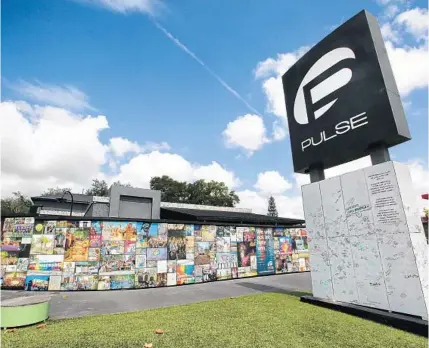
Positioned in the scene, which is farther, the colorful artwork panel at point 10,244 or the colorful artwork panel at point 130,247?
the colorful artwork panel at point 130,247

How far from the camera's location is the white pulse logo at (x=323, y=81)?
6914mm

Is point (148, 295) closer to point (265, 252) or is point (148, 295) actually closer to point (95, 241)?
point (95, 241)

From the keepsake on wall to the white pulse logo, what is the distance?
720 cm

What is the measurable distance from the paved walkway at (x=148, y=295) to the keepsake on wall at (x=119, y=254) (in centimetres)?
51

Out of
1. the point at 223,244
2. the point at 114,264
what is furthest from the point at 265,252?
the point at 114,264

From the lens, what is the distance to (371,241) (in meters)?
5.96

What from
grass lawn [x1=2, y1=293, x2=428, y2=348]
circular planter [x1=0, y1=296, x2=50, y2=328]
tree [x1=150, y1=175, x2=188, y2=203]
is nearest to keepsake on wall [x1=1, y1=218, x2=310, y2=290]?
grass lawn [x1=2, y1=293, x2=428, y2=348]

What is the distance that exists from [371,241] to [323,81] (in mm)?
4813

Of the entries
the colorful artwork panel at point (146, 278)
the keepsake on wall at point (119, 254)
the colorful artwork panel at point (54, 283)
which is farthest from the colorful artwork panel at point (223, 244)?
the colorful artwork panel at point (54, 283)

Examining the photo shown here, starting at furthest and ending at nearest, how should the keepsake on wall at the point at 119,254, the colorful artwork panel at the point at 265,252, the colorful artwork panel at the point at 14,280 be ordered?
the colorful artwork panel at the point at 265,252 → the keepsake on wall at the point at 119,254 → the colorful artwork panel at the point at 14,280

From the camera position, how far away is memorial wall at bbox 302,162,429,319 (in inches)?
207

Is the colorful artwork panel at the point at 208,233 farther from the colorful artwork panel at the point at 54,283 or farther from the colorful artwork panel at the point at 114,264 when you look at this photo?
the colorful artwork panel at the point at 54,283

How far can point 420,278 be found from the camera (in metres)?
5.05

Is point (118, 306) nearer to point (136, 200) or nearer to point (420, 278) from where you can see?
point (420, 278)
